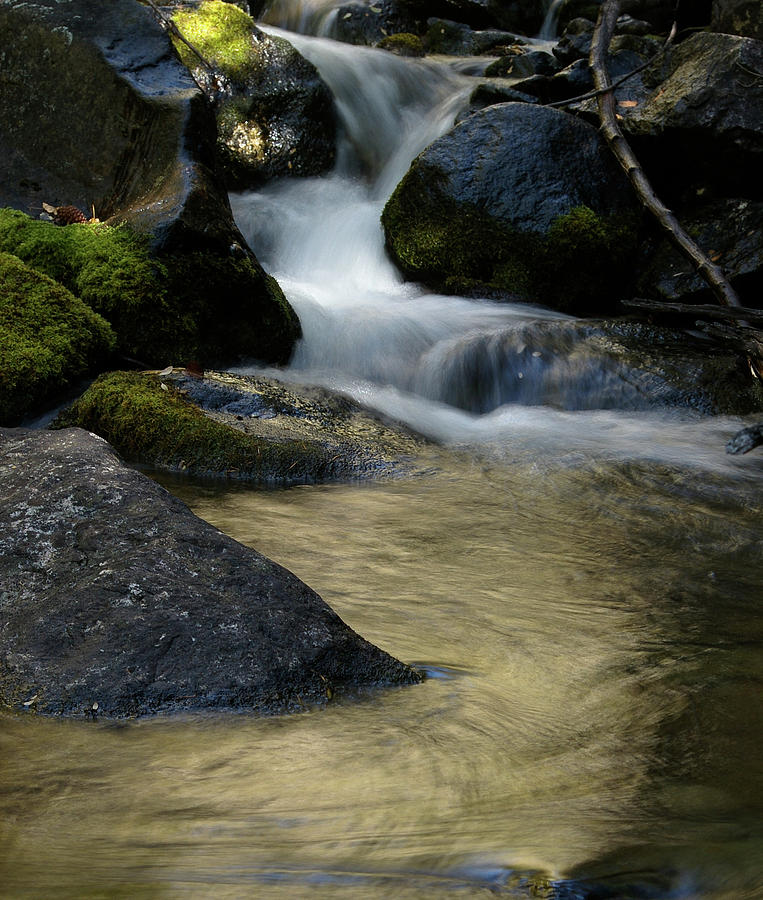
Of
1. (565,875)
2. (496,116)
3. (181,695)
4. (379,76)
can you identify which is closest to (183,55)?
(379,76)

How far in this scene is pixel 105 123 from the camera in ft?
23.3

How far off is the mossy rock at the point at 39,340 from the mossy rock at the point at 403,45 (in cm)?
952

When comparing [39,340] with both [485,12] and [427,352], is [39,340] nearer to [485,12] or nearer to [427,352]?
[427,352]


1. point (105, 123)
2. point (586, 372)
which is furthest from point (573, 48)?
point (105, 123)

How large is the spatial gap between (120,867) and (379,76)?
1164 cm

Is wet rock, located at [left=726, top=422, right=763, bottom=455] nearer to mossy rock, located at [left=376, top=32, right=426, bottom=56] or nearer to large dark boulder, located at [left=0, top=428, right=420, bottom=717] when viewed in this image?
large dark boulder, located at [left=0, top=428, right=420, bottom=717]

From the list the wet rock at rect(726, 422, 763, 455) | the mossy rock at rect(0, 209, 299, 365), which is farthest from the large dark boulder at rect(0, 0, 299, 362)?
the wet rock at rect(726, 422, 763, 455)

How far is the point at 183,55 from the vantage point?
1036cm

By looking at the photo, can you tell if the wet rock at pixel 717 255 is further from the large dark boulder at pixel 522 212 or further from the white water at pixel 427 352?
the white water at pixel 427 352

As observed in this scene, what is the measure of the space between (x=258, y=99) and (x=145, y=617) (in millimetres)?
9275

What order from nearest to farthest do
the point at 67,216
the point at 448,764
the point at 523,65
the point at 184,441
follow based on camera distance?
the point at 448,764, the point at 184,441, the point at 67,216, the point at 523,65

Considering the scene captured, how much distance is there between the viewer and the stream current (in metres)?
1.51

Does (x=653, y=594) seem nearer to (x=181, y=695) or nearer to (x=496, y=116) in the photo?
(x=181, y=695)

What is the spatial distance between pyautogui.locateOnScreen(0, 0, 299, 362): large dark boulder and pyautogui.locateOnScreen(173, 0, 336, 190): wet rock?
276 centimetres
